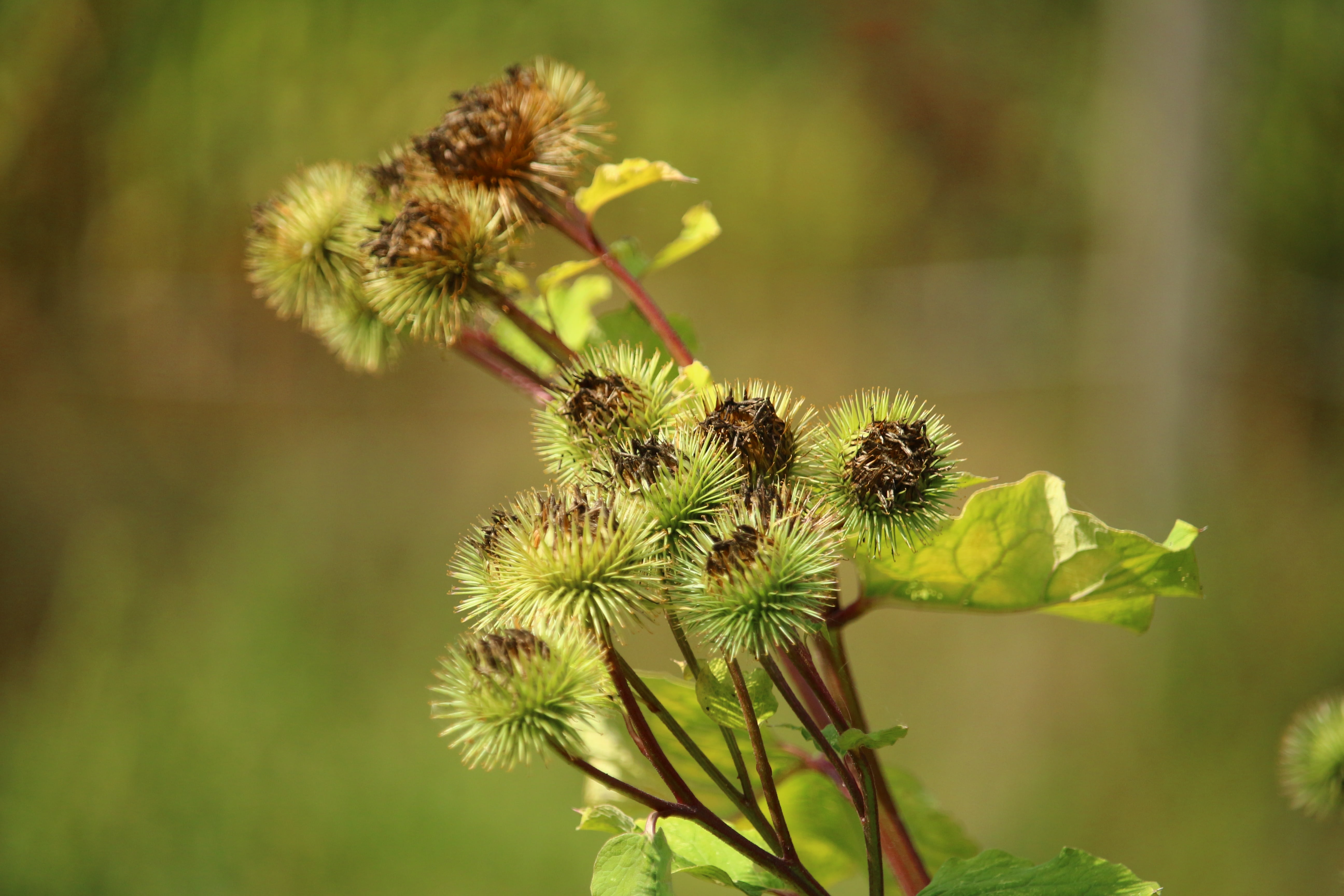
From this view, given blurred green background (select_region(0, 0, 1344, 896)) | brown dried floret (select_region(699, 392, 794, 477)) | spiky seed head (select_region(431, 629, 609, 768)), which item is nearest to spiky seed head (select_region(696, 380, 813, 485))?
brown dried floret (select_region(699, 392, 794, 477))

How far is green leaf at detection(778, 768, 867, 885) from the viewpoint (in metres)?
0.64

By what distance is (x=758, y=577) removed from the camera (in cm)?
42

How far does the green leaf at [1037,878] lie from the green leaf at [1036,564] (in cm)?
15

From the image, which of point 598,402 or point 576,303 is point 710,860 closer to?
point 598,402

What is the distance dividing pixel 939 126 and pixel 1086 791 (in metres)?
1.84

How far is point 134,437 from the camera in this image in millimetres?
2971

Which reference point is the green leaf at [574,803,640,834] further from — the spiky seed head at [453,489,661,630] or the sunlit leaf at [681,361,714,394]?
the sunlit leaf at [681,361,714,394]

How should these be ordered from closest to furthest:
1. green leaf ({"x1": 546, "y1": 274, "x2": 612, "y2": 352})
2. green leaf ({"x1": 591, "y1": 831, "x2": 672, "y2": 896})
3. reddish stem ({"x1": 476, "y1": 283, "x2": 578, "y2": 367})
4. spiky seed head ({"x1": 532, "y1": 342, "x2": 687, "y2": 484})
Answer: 1. green leaf ({"x1": 591, "y1": 831, "x2": 672, "y2": 896})
2. spiky seed head ({"x1": 532, "y1": 342, "x2": 687, "y2": 484})
3. reddish stem ({"x1": 476, "y1": 283, "x2": 578, "y2": 367})
4. green leaf ({"x1": 546, "y1": 274, "x2": 612, "y2": 352})

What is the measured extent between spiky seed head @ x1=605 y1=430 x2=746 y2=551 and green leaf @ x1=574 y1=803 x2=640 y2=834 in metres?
0.12

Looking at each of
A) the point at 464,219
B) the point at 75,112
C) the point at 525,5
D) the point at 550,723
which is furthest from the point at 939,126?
the point at 550,723

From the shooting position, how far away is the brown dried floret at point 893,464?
47 cm

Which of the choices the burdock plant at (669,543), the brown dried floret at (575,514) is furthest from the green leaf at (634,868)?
the brown dried floret at (575,514)

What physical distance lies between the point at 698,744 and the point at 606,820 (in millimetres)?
198

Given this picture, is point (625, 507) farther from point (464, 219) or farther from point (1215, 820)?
point (1215, 820)
